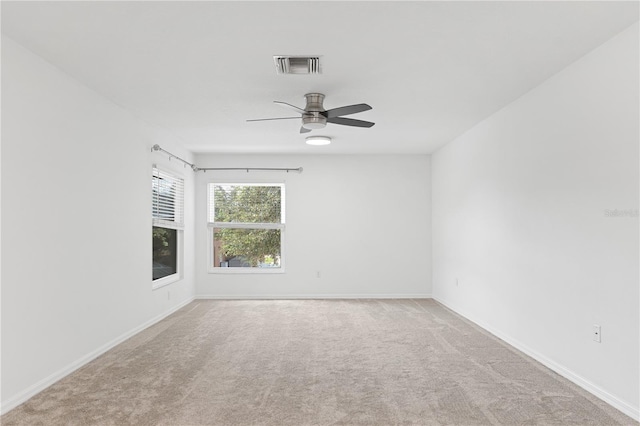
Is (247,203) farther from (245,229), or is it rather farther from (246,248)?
(246,248)

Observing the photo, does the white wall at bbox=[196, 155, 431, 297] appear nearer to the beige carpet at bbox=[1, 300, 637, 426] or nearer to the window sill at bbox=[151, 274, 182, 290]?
the window sill at bbox=[151, 274, 182, 290]

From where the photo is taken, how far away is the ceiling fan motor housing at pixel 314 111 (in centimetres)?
432

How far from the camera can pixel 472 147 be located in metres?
5.89

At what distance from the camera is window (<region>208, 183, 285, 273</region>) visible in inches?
316

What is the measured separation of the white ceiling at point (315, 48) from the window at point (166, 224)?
1.29m

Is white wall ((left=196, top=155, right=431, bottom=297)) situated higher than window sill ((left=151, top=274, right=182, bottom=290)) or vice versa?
white wall ((left=196, top=155, right=431, bottom=297))

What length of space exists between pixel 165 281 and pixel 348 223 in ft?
10.1

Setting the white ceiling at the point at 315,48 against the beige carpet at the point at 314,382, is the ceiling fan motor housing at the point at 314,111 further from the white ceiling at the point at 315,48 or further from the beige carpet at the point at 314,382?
the beige carpet at the point at 314,382

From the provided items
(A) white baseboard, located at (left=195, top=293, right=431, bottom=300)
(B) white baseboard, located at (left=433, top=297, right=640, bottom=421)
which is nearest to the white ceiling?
(B) white baseboard, located at (left=433, top=297, right=640, bottom=421)

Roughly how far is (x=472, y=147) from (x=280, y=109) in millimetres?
2489

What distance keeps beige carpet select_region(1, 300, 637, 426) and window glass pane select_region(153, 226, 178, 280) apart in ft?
3.15

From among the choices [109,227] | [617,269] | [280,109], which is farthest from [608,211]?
[109,227]

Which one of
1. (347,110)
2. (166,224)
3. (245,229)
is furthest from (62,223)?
(245,229)

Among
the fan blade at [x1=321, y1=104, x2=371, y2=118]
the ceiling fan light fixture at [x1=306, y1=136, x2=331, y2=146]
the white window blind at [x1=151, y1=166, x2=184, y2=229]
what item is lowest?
the white window blind at [x1=151, y1=166, x2=184, y2=229]
